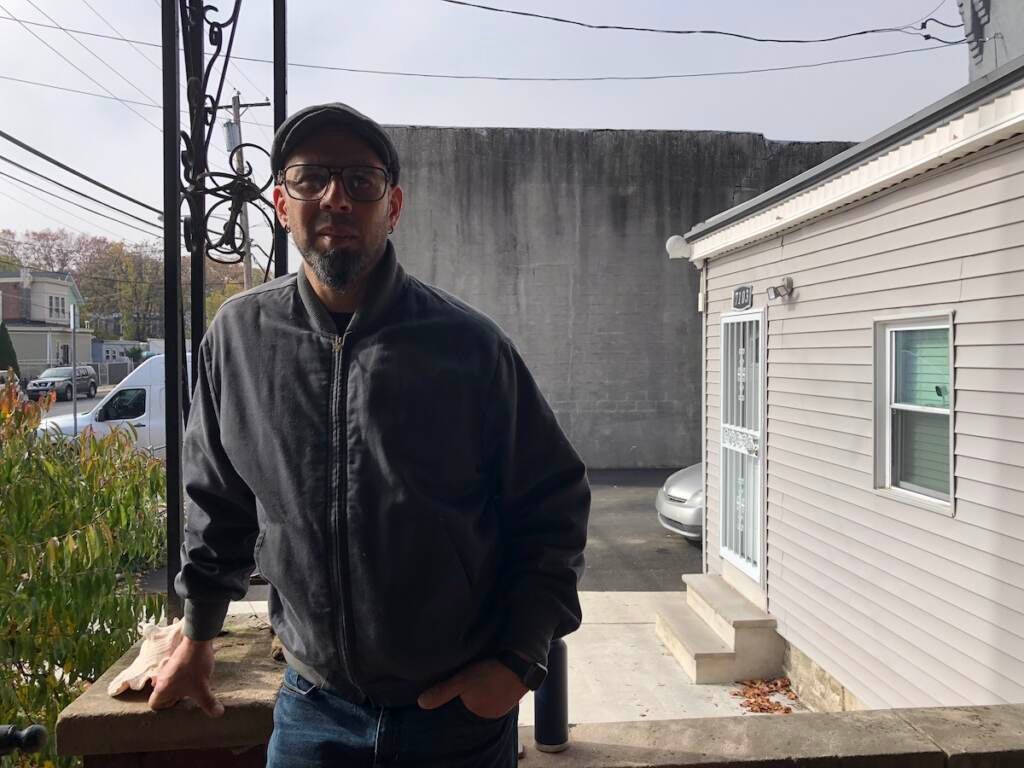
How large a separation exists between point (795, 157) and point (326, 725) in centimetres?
1720

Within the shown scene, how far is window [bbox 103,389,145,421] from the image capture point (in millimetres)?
13305

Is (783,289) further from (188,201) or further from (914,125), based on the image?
(188,201)

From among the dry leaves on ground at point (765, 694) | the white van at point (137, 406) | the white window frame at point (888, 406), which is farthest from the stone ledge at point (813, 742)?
the white van at point (137, 406)

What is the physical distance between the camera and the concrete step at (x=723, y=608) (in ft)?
21.8

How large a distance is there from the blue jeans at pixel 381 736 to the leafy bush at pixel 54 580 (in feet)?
4.10

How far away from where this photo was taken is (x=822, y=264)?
590cm

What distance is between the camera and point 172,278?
226 centimetres

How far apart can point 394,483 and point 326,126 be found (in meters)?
0.66

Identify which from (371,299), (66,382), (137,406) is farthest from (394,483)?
(66,382)

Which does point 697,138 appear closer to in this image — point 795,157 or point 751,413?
point 795,157

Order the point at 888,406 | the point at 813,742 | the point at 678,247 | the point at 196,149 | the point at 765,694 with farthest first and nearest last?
the point at 678,247 → the point at 765,694 → the point at 888,406 → the point at 196,149 → the point at 813,742

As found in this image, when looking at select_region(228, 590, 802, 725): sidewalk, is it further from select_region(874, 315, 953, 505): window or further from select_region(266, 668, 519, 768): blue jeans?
select_region(266, 668, 519, 768): blue jeans

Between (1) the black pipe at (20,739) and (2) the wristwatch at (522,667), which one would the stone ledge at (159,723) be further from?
(2) the wristwatch at (522,667)

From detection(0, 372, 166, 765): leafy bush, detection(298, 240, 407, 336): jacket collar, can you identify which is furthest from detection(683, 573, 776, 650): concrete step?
detection(298, 240, 407, 336): jacket collar
